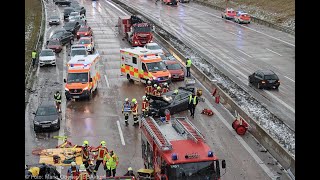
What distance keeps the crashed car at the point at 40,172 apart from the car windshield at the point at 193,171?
461cm

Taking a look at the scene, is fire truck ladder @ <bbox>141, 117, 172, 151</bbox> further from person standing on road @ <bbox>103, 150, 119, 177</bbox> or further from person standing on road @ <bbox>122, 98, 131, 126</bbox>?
person standing on road @ <bbox>122, 98, 131, 126</bbox>

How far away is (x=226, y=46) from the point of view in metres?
54.6

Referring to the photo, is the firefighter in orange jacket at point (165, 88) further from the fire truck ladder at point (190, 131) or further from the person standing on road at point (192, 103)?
the fire truck ladder at point (190, 131)

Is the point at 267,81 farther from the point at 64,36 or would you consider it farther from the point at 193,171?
the point at 64,36

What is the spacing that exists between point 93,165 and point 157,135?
382 centimetres

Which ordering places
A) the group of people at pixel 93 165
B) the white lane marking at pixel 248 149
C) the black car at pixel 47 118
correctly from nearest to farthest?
the group of people at pixel 93 165 → the white lane marking at pixel 248 149 → the black car at pixel 47 118

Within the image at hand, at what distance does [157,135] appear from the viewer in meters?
17.9

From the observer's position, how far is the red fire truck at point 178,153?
15.8 m

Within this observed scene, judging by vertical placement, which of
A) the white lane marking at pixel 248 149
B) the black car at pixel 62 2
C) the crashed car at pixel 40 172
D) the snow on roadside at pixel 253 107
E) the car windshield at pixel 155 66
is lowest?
the white lane marking at pixel 248 149

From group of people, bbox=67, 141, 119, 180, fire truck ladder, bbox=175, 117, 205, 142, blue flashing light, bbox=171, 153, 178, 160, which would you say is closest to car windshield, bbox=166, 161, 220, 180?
blue flashing light, bbox=171, 153, 178, 160

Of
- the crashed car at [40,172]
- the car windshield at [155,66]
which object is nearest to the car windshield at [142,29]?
the car windshield at [155,66]

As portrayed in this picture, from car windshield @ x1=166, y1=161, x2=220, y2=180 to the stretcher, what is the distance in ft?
19.6

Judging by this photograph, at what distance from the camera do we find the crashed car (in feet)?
56.9

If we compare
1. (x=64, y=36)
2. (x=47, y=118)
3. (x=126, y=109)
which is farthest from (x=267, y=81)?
(x=64, y=36)
